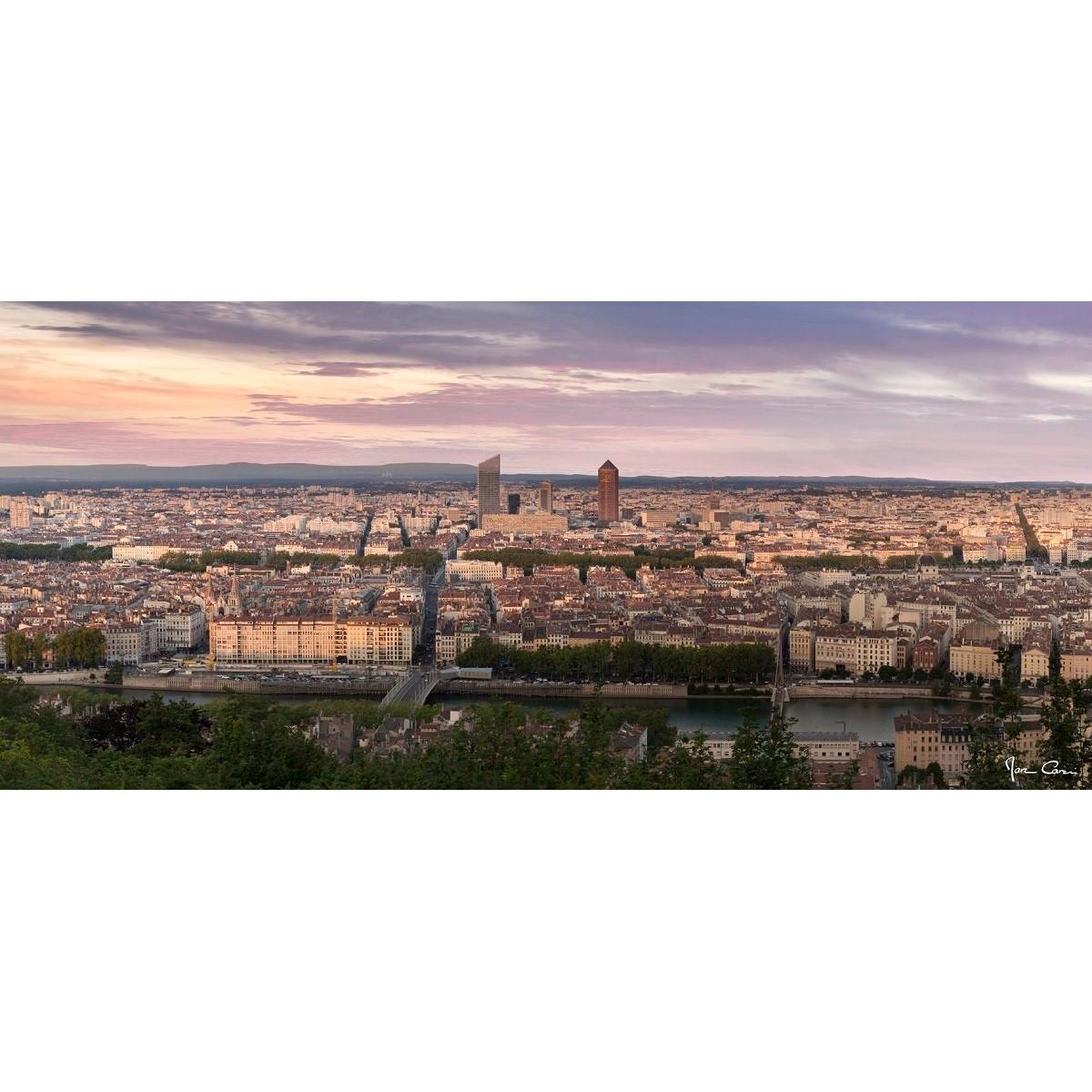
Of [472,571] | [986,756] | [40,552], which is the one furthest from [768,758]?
[40,552]

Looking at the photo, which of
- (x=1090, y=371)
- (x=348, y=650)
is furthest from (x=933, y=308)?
(x=348, y=650)

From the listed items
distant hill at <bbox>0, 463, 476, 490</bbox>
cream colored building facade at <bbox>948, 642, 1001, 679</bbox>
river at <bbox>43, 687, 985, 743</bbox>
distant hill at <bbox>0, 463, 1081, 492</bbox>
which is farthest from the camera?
distant hill at <bbox>0, 463, 476, 490</bbox>

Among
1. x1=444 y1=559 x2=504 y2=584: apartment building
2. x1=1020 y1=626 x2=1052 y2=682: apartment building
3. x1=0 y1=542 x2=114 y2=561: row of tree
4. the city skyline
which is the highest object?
the city skyline

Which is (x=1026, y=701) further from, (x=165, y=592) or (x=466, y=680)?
(x=165, y=592)

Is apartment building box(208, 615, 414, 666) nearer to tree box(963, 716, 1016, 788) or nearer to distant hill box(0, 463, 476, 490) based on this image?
distant hill box(0, 463, 476, 490)

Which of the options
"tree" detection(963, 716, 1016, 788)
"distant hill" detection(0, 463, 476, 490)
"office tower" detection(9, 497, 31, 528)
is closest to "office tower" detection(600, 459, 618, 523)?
"distant hill" detection(0, 463, 476, 490)
